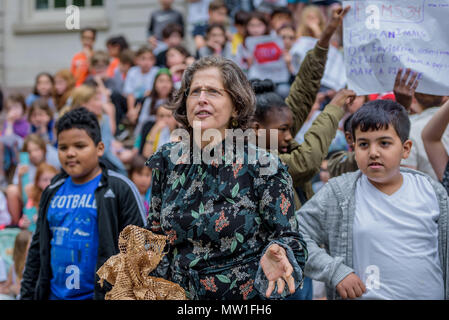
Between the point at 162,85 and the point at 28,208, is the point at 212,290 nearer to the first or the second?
the point at 28,208

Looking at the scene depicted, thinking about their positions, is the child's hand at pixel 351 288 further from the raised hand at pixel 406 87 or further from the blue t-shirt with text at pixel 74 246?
the blue t-shirt with text at pixel 74 246

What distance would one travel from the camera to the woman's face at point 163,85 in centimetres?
840

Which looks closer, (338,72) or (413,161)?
(413,161)

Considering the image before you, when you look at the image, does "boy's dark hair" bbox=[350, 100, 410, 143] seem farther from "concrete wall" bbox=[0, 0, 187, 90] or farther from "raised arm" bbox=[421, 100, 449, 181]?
"concrete wall" bbox=[0, 0, 187, 90]

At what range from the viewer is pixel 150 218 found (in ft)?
9.62

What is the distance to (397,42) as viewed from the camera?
13.6ft

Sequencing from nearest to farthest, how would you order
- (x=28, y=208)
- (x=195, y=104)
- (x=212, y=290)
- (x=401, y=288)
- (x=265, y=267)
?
1. (x=265, y=267)
2. (x=212, y=290)
3. (x=195, y=104)
4. (x=401, y=288)
5. (x=28, y=208)

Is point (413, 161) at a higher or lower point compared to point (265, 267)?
higher

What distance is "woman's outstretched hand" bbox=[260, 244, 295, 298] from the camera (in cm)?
241

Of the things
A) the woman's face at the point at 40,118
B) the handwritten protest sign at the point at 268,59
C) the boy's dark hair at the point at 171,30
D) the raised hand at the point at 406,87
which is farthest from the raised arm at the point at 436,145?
the boy's dark hair at the point at 171,30

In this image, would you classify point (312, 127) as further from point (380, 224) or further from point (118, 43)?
point (118, 43)

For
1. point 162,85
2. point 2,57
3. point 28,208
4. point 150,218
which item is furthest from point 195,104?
point 2,57

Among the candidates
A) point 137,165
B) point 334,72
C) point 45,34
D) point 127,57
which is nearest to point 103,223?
point 137,165
